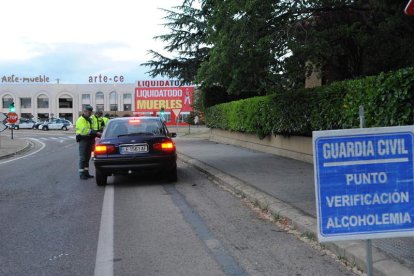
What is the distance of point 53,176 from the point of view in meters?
13.3

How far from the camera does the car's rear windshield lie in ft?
35.5

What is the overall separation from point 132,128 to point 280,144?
254 inches

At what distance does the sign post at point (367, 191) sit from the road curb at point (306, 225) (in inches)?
17.2

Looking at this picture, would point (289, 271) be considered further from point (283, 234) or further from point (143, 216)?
point (143, 216)

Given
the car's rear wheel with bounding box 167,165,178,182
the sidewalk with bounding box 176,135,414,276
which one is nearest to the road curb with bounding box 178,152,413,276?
the sidewalk with bounding box 176,135,414,276

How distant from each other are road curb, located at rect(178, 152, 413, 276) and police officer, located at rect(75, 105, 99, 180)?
10.8 ft

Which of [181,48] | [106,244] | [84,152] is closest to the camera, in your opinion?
[106,244]

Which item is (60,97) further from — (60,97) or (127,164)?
(127,164)

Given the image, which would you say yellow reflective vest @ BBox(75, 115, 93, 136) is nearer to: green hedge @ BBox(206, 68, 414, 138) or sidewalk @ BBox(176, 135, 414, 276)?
sidewalk @ BBox(176, 135, 414, 276)

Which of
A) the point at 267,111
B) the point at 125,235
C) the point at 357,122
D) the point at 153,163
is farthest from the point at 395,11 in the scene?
the point at 125,235

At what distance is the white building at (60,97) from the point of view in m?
107

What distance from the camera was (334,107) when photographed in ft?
37.4

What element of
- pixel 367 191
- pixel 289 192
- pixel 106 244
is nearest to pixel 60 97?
pixel 289 192

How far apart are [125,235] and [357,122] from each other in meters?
5.88
